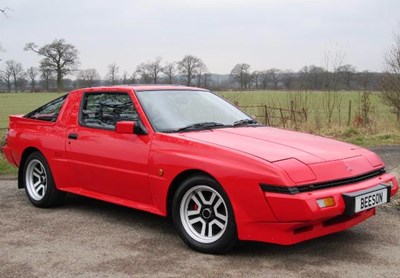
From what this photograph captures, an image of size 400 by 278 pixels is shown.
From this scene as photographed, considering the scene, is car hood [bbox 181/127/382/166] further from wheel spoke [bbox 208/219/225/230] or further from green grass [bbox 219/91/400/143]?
green grass [bbox 219/91/400/143]

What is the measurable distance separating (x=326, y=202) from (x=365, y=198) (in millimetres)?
483

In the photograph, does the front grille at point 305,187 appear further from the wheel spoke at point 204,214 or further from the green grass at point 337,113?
the green grass at point 337,113

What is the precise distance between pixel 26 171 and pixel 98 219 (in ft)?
4.72

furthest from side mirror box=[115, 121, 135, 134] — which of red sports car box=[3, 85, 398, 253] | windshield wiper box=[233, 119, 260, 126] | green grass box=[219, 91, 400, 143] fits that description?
green grass box=[219, 91, 400, 143]

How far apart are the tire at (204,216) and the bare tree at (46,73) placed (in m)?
69.8

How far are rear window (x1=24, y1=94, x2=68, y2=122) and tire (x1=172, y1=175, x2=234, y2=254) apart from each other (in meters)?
2.33

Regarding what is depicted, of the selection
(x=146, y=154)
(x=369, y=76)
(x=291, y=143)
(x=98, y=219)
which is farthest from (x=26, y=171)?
(x=369, y=76)

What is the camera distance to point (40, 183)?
20.4ft

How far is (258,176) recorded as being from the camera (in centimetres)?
384

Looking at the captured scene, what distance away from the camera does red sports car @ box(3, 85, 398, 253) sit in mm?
3854

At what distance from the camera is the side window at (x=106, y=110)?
16.9 ft

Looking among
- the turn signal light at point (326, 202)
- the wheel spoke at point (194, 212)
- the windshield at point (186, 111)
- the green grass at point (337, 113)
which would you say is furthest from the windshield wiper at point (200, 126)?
the green grass at point (337, 113)

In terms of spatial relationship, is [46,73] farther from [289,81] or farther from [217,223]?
[217,223]

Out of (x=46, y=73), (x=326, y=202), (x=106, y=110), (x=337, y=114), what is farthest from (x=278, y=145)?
(x=46, y=73)
